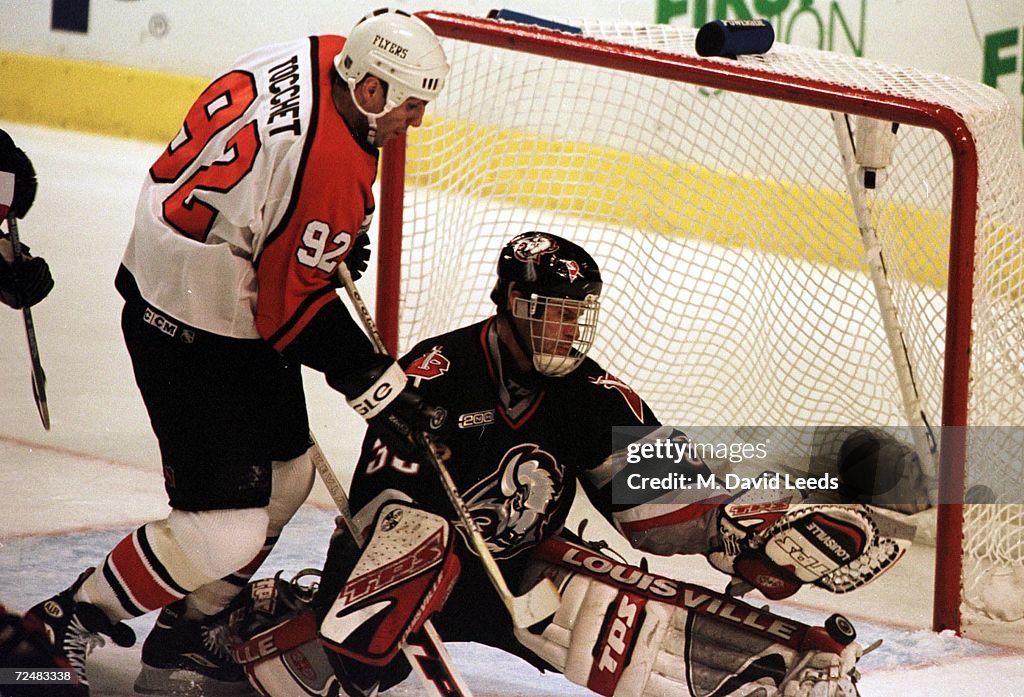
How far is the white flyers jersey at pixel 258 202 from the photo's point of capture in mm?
1854

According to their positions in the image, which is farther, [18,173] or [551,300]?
[18,173]

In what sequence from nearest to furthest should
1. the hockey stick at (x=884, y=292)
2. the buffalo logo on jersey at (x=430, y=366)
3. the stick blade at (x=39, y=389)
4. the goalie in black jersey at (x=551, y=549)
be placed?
the goalie in black jersey at (x=551, y=549), the buffalo logo on jersey at (x=430, y=366), the stick blade at (x=39, y=389), the hockey stick at (x=884, y=292)

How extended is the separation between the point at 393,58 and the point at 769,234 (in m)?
1.58

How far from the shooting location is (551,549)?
2.10 meters

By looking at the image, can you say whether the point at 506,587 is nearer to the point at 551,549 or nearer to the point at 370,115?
the point at 551,549

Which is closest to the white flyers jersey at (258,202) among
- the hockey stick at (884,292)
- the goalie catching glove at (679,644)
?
the goalie catching glove at (679,644)

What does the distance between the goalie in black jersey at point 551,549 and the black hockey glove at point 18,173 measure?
2.06 ft

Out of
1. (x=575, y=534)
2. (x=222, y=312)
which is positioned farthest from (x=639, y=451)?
(x=222, y=312)

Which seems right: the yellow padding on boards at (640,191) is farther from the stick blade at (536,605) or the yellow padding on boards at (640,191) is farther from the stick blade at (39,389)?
the stick blade at (536,605)

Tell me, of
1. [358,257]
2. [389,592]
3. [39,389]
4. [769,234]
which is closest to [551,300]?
[358,257]

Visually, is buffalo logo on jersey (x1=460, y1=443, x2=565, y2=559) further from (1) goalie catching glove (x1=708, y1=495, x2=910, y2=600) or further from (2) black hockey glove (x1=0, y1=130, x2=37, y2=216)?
(2) black hockey glove (x1=0, y1=130, x2=37, y2=216)

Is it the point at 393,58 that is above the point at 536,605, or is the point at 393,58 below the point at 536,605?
above

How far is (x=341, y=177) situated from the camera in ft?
6.07

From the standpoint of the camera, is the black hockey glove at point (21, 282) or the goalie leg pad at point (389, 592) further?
the black hockey glove at point (21, 282)
